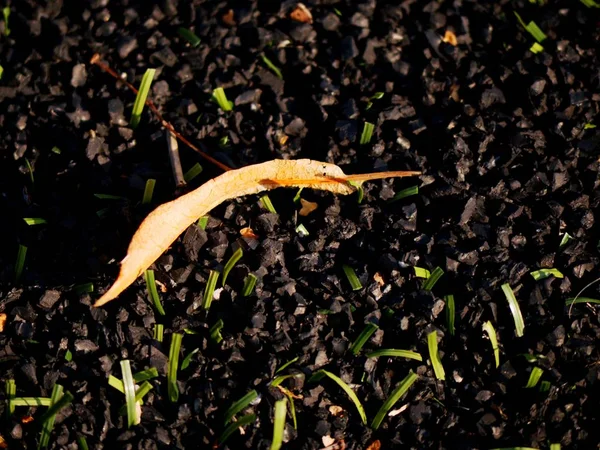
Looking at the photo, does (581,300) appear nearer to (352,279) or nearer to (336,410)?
(352,279)

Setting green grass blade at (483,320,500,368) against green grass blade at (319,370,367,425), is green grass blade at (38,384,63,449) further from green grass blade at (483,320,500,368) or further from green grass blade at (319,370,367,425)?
green grass blade at (483,320,500,368)

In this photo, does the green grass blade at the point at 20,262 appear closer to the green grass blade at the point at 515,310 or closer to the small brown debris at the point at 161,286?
the small brown debris at the point at 161,286

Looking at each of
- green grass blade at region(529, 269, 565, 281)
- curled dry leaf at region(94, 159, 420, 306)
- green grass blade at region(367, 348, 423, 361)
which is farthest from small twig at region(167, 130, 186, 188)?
green grass blade at region(529, 269, 565, 281)

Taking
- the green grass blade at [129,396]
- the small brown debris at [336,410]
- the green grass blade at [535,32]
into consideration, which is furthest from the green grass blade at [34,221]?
the green grass blade at [535,32]

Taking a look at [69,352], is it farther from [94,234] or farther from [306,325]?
[306,325]

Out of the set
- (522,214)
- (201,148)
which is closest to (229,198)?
(201,148)

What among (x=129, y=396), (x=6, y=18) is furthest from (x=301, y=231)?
(x=6, y=18)
